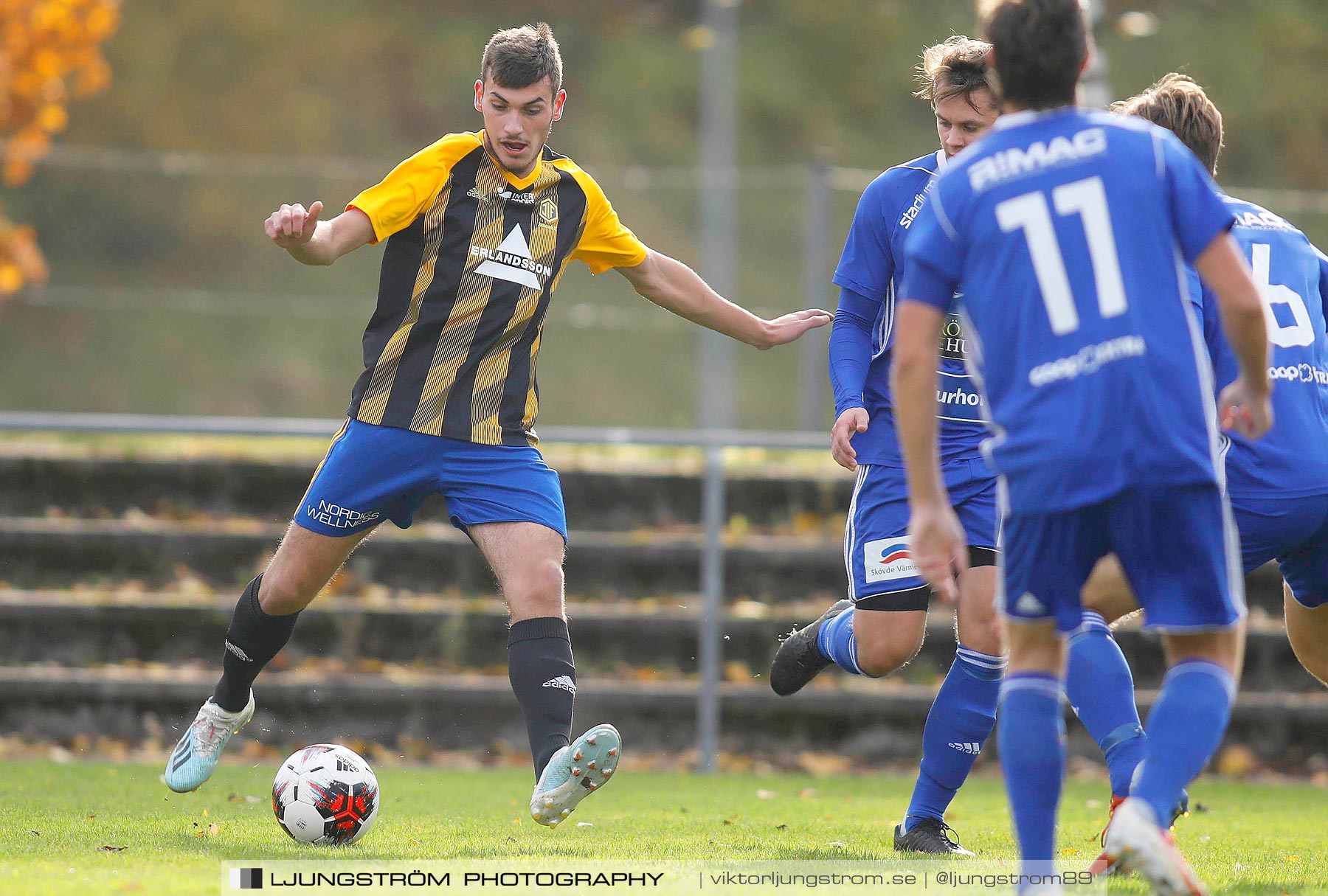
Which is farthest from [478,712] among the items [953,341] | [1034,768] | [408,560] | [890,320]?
[1034,768]

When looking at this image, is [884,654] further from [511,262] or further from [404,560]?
[404,560]

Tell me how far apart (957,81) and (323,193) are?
8.07 metres

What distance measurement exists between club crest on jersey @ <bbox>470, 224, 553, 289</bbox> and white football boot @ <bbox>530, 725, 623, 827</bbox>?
56.3 inches

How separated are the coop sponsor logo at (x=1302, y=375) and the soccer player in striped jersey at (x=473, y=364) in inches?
82.0

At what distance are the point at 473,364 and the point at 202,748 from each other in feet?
5.15

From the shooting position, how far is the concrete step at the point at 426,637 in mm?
7582

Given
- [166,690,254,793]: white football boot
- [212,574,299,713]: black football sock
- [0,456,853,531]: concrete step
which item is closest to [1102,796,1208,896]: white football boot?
[212,574,299,713]: black football sock

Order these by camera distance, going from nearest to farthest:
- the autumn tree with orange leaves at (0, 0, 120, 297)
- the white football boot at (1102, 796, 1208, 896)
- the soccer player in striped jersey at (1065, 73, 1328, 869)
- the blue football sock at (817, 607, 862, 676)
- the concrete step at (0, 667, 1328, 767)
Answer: the white football boot at (1102, 796, 1208, 896) < the soccer player in striped jersey at (1065, 73, 1328, 869) < the blue football sock at (817, 607, 862, 676) < the concrete step at (0, 667, 1328, 767) < the autumn tree with orange leaves at (0, 0, 120, 297)

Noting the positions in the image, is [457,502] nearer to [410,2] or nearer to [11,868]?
[11,868]

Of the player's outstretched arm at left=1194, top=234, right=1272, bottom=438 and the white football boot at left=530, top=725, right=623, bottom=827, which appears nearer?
the player's outstretched arm at left=1194, top=234, right=1272, bottom=438

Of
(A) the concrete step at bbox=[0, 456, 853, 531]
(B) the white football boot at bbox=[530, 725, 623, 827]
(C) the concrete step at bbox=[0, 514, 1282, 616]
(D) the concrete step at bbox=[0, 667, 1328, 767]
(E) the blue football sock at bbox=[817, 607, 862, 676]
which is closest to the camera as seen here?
(B) the white football boot at bbox=[530, 725, 623, 827]

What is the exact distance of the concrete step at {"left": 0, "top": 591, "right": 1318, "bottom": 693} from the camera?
24.9 feet

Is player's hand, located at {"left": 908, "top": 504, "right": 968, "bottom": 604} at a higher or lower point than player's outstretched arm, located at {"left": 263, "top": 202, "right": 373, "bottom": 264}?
lower

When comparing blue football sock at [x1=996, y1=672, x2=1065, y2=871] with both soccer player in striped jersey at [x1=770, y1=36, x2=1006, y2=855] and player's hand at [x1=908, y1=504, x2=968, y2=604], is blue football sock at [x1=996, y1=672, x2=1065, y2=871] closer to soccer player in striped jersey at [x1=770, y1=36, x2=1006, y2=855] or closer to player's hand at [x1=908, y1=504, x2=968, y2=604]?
player's hand at [x1=908, y1=504, x2=968, y2=604]
